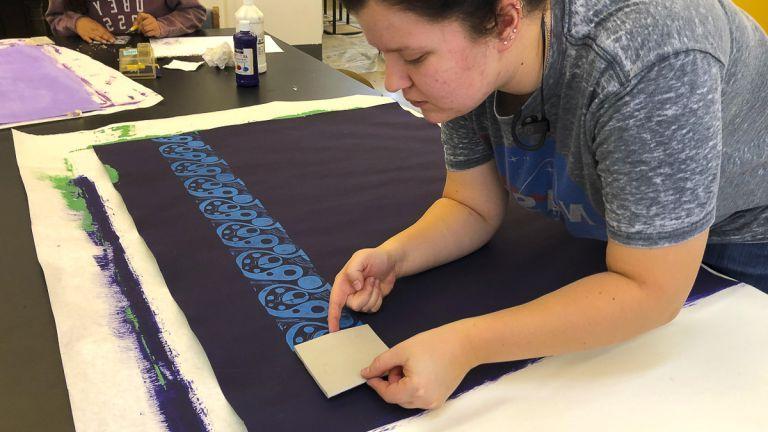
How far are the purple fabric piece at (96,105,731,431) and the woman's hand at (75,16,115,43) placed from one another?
81 cm

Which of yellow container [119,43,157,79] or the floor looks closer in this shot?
yellow container [119,43,157,79]

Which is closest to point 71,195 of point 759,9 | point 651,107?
point 651,107

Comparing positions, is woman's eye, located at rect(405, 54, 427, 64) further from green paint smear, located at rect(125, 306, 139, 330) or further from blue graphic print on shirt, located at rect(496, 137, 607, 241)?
green paint smear, located at rect(125, 306, 139, 330)

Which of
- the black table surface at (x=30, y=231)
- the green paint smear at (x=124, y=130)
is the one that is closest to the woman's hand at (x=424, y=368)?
the black table surface at (x=30, y=231)

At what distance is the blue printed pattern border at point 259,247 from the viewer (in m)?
0.76

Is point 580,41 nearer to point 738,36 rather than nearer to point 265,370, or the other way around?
point 738,36

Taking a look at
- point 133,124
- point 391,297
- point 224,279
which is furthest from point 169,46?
point 391,297

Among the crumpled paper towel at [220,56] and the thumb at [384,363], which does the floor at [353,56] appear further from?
the thumb at [384,363]

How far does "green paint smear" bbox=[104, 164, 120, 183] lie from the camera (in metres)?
1.07

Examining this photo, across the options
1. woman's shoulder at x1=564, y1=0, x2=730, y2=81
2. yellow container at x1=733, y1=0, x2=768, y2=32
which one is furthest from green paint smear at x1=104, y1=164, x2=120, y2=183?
yellow container at x1=733, y1=0, x2=768, y2=32

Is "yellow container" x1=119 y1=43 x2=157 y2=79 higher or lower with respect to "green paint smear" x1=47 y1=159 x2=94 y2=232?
higher

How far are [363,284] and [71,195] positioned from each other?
566 millimetres

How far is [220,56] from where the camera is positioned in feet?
5.47

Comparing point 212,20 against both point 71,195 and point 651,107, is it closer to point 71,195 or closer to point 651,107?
point 71,195
